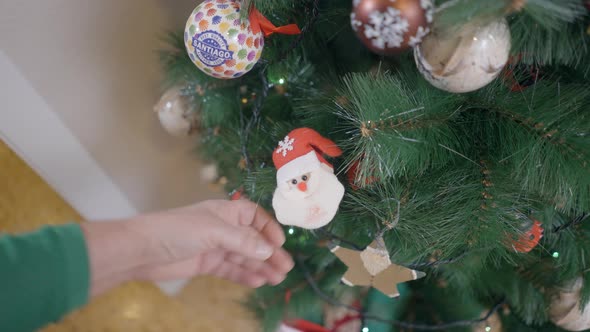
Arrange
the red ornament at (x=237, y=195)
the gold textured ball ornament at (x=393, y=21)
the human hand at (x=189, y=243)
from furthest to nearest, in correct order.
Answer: the red ornament at (x=237, y=195) → the human hand at (x=189, y=243) → the gold textured ball ornament at (x=393, y=21)

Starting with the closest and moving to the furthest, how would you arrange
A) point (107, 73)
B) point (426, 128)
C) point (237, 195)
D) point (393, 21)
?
1. point (393, 21)
2. point (426, 128)
3. point (237, 195)
4. point (107, 73)

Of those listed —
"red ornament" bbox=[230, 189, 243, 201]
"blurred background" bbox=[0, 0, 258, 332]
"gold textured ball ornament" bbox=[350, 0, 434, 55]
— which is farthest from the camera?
"blurred background" bbox=[0, 0, 258, 332]

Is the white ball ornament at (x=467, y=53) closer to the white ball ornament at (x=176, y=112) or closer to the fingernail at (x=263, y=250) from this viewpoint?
the fingernail at (x=263, y=250)

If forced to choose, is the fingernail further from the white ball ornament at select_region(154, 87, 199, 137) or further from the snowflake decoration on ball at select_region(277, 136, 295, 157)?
the white ball ornament at select_region(154, 87, 199, 137)

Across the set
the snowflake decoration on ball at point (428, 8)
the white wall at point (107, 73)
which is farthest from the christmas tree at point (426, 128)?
the white wall at point (107, 73)

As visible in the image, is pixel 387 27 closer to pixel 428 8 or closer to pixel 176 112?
pixel 428 8

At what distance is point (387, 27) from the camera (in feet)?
1.33

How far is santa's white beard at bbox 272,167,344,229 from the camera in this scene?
0.52 meters

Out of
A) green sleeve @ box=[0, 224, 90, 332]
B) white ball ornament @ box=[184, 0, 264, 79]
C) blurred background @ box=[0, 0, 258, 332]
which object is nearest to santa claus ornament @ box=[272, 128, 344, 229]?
white ball ornament @ box=[184, 0, 264, 79]

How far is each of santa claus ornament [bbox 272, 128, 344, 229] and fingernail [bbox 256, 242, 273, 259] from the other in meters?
0.05

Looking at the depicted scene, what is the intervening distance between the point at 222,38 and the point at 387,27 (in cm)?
20

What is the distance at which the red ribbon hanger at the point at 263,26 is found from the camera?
541mm

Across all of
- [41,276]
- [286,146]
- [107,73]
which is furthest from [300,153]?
[107,73]

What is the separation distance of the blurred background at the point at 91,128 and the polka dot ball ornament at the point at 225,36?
0.33m
